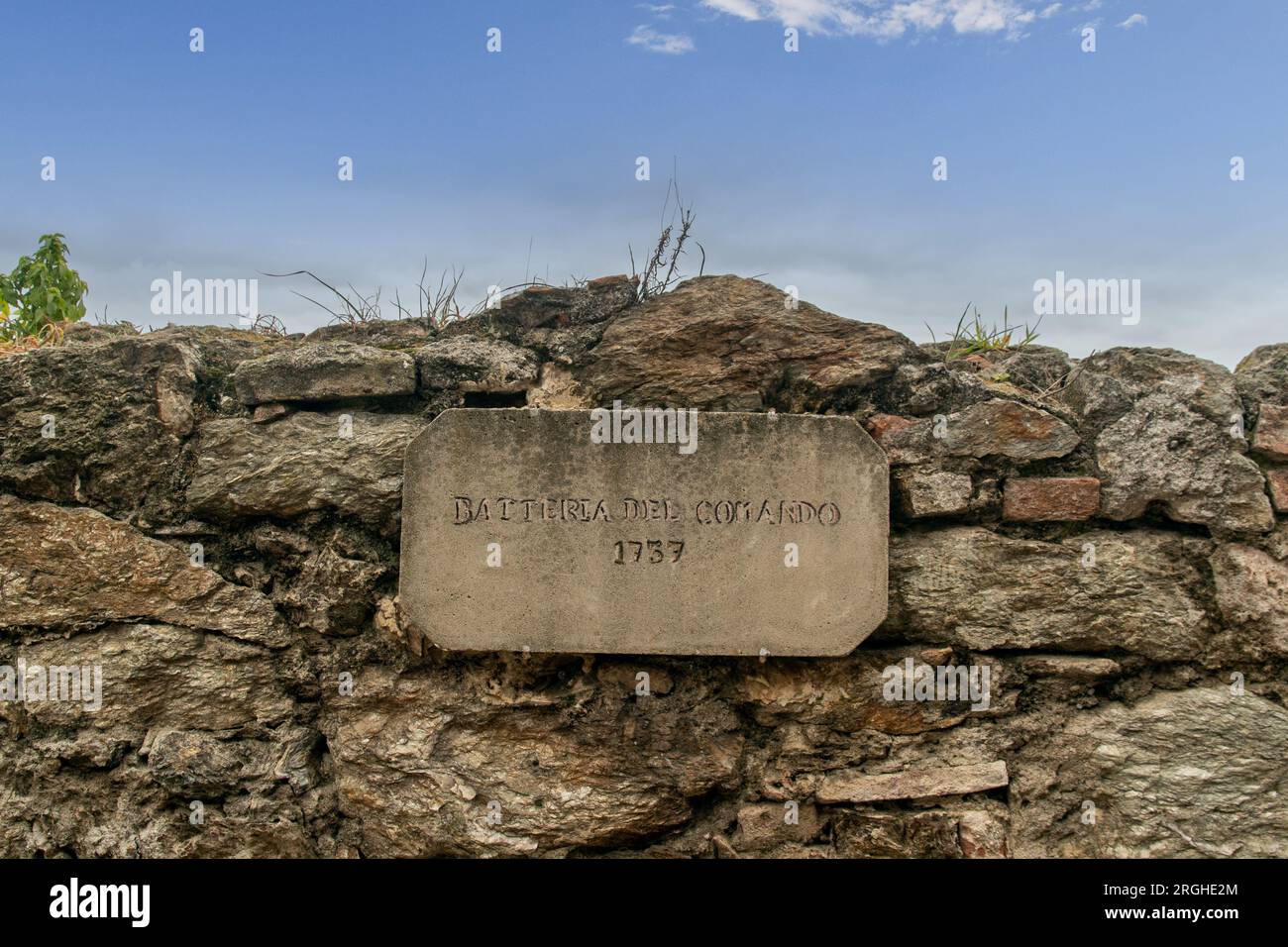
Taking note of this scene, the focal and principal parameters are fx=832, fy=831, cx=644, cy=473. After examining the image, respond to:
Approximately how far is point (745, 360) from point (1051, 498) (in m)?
0.97

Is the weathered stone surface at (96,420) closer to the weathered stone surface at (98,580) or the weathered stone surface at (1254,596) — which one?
the weathered stone surface at (98,580)

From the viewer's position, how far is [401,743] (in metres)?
2.40

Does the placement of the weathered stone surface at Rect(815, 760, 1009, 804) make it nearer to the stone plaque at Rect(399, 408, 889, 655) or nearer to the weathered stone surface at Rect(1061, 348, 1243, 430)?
the stone plaque at Rect(399, 408, 889, 655)

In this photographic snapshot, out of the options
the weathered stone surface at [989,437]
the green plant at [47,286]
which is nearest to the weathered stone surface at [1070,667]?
the weathered stone surface at [989,437]

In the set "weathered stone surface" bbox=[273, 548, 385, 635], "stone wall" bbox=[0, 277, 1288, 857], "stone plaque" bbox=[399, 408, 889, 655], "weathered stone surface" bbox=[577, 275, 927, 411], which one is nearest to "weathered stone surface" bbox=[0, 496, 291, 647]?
"stone wall" bbox=[0, 277, 1288, 857]

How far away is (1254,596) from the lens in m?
2.34

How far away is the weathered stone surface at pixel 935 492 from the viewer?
7.88 feet

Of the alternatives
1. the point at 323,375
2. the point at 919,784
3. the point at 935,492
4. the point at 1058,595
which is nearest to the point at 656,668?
the point at 919,784

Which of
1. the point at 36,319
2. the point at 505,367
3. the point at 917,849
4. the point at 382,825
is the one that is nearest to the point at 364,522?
the point at 505,367

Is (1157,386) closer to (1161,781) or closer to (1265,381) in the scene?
(1265,381)

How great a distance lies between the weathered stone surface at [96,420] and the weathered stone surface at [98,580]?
92 mm

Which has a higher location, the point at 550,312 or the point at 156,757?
the point at 550,312

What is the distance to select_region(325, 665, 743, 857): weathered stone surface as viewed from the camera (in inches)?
93.1

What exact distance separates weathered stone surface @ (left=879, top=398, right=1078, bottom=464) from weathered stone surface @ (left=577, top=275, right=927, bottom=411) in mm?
216
